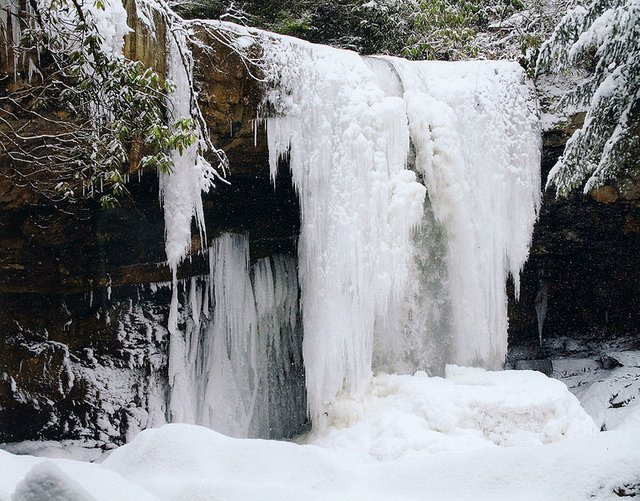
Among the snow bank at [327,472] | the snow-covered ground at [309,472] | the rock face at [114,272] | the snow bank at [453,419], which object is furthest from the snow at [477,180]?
the snow bank at [327,472]

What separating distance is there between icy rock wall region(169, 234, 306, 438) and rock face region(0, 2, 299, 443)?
0.19 meters

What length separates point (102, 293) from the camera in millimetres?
6867

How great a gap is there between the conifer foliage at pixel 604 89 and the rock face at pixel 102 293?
2.93m

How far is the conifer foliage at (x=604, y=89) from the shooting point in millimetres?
5379

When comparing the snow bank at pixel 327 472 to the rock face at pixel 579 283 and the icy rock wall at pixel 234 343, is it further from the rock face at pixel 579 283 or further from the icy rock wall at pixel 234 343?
the rock face at pixel 579 283

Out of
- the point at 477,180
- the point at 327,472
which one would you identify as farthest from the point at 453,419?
the point at 327,472

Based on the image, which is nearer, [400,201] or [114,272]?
[400,201]

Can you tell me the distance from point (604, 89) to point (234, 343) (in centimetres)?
466

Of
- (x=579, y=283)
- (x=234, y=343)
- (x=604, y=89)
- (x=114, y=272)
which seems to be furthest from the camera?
(x=579, y=283)

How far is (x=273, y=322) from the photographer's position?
7363 mm

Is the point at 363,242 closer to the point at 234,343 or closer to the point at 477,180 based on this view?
the point at 477,180

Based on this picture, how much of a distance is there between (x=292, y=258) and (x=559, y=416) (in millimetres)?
3454

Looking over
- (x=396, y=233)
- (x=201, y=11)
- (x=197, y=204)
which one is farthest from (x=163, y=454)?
(x=201, y=11)

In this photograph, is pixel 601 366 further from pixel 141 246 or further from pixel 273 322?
pixel 141 246
